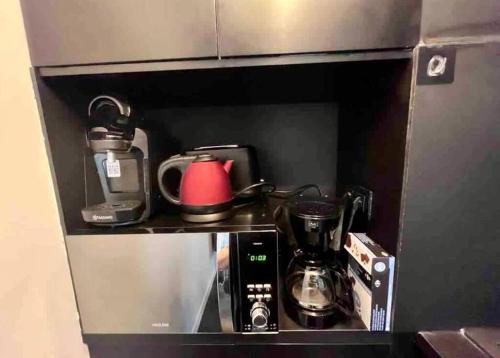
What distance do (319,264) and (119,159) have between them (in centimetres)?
56

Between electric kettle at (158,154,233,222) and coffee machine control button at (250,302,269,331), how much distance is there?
22 cm

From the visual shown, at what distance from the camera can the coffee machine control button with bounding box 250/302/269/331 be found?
650 millimetres

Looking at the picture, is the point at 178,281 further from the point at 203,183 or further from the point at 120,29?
the point at 120,29

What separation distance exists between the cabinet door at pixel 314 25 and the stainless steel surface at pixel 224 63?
14 mm

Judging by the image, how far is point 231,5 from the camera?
53cm

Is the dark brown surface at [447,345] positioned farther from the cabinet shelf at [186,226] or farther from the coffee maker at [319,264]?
the cabinet shelf at [186,226]

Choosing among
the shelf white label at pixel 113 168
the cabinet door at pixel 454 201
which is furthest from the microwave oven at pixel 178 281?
the cabinet door at pixel 454 201

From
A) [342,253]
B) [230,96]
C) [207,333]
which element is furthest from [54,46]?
[342,253]

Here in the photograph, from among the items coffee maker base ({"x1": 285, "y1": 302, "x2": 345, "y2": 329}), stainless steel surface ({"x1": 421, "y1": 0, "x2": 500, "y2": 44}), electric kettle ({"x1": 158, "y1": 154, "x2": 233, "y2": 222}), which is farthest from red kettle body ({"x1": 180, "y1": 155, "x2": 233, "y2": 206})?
stainless steel surface ({"x1": 421, "y1": 0, "x2": 500, "y2": 44})

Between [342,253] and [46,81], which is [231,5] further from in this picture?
[342,253]

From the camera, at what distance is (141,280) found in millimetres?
679

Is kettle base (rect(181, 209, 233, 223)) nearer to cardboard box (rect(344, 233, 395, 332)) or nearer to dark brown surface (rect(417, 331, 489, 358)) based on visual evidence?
cardboard box (rect(344, 233, 395, 332))

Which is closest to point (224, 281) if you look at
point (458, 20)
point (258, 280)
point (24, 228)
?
point (258, 280)

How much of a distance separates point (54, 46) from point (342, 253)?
32.8 inches
